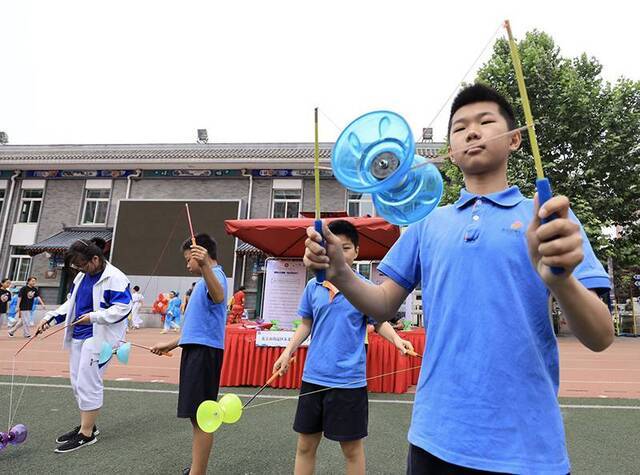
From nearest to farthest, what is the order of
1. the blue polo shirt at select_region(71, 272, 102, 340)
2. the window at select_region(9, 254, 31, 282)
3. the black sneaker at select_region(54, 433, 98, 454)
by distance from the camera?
the black sneaker at select_region(54, 433, 98, 454) → the blue polo shirt at select_region(71, 272, 102, 340) → the window at select_region(9, 254, 31, 282)

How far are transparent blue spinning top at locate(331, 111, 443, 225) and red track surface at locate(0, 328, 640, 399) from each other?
6048 millimetres

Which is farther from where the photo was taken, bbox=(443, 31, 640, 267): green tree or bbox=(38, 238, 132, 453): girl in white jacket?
bbox=(443, 31, 640, 267): green tree

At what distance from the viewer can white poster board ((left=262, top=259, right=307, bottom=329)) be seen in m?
→ 7.39

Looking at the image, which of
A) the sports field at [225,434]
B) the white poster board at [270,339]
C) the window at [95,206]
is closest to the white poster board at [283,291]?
the white poster board at [270,339]

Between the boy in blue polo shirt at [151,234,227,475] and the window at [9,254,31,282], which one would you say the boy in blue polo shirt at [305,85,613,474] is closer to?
the boy in blue polo shirt at [151,234,227,475]

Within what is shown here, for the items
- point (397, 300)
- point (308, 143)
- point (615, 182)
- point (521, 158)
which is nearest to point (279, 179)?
point (308, 143)

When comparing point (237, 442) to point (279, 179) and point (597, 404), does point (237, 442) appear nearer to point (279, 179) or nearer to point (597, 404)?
point (597, 404)

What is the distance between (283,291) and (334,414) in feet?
17.2

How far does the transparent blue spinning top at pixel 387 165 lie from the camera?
1.20 metres

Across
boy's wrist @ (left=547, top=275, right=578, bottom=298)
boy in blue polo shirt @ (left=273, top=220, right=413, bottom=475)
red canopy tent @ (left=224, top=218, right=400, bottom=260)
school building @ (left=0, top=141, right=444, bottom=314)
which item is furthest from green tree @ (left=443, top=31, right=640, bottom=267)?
boy's wrist @ (left=547, top=275, right=578, bottom=298)

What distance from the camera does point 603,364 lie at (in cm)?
866

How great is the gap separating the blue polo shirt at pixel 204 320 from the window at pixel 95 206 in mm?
18705

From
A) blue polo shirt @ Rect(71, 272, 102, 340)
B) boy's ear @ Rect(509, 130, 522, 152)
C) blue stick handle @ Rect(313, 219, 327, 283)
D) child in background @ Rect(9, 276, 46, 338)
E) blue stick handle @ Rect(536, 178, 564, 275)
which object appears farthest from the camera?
child in background @ Rect(9, 276, 46, 338)

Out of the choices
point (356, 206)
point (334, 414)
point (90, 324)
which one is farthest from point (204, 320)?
point (356, 206)
